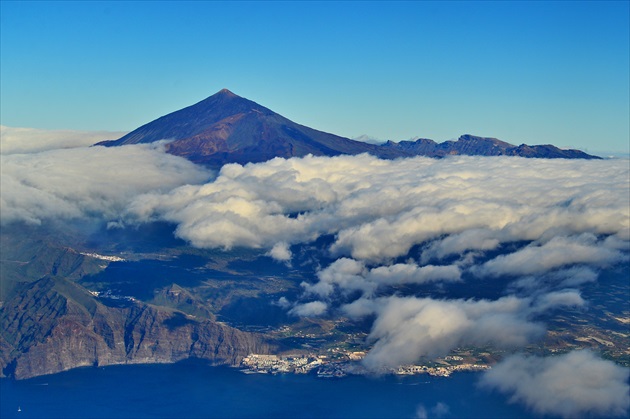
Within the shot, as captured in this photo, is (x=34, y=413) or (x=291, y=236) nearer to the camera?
(x=34, y=413)

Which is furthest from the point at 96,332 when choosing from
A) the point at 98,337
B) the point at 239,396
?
the point at 239,396

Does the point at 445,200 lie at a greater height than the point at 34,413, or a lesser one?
greater

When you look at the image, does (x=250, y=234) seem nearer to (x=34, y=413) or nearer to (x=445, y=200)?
(x=445, y=200)

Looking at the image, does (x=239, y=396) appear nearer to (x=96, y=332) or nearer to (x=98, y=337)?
(x=98, y=337)

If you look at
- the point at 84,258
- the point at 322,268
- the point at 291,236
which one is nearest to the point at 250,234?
the point at 291,236

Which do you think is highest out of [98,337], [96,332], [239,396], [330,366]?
[96,332]

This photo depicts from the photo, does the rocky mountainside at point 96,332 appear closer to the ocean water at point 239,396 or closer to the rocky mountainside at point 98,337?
the rocky mountainside at point 98,337

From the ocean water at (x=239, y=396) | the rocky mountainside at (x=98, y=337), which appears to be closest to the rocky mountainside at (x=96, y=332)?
the rocky mountainside at (x=98, y=337)

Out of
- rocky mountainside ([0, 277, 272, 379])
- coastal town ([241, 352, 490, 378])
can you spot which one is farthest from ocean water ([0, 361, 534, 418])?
rocky mountainside ([0, 277, 272, 379])
